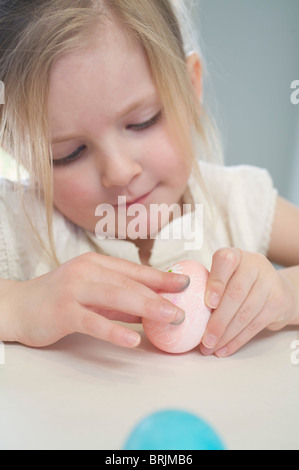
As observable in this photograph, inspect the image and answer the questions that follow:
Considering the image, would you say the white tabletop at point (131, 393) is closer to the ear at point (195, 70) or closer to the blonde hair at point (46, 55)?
the blonde hair at point (46, 55)

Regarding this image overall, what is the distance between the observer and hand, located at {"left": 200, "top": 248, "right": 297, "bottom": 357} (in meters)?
0.55

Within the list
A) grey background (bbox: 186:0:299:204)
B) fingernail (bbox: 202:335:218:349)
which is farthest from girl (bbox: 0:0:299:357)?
grey background (bbox: 186:0:299:204)

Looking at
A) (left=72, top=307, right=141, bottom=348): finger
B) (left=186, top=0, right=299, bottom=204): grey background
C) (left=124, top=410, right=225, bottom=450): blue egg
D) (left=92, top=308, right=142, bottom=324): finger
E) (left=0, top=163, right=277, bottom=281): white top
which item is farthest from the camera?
(left=186, top=0, right=299, bottom=204): grey background

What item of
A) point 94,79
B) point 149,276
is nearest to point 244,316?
point 149,276

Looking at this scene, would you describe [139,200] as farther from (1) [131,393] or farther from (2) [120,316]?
(1) [131,393]

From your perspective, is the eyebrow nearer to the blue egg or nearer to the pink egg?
the pink egg

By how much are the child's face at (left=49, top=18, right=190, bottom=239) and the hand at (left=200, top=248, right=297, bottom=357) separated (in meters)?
0.25

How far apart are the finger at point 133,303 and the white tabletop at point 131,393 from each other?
2.6 inches

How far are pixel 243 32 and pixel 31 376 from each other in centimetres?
144

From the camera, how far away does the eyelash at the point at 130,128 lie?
73cm

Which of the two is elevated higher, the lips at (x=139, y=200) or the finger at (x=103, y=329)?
the lips at (x=139, y=200)

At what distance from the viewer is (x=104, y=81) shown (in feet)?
2.25

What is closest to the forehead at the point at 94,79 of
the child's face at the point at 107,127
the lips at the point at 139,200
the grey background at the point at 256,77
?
the child's face at the point at 107,127

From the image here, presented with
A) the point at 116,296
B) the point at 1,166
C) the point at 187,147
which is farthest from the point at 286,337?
the point at 1,166
